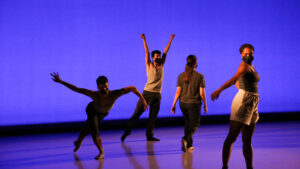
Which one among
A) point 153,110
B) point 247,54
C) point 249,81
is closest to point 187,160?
point 249,81

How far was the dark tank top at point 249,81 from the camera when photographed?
2.55 meters

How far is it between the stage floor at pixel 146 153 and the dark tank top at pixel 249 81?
2.85ft

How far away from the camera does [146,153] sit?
3.91m

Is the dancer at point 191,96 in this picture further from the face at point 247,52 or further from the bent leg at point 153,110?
the face at point 247,52

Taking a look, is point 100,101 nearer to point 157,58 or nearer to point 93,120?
point 93,120

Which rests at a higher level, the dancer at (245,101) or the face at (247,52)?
the face at (247,52)

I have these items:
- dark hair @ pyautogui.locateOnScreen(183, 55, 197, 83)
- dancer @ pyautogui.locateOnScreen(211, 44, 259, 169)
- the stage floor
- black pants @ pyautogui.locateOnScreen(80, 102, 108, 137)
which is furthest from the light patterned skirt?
black pants @ pyautogui.locateOnScreen(80, 102, 108, 137)

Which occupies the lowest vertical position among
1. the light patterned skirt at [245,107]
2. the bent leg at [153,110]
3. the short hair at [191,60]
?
the bent leg at [153,110]

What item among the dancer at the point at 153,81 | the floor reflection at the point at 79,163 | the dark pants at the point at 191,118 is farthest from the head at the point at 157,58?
the floor reflection at the point at 79,163

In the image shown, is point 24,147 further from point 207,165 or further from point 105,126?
point 207,165

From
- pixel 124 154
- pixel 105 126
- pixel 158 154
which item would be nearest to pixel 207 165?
pixel 158 154

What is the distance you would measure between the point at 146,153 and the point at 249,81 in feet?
5.78

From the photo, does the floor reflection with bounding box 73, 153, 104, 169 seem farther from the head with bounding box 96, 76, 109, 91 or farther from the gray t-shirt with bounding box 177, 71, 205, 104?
the gray t-shirt with bounding box 177, 71, 205, 104

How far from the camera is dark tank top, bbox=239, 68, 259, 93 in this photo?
8.38 ft
